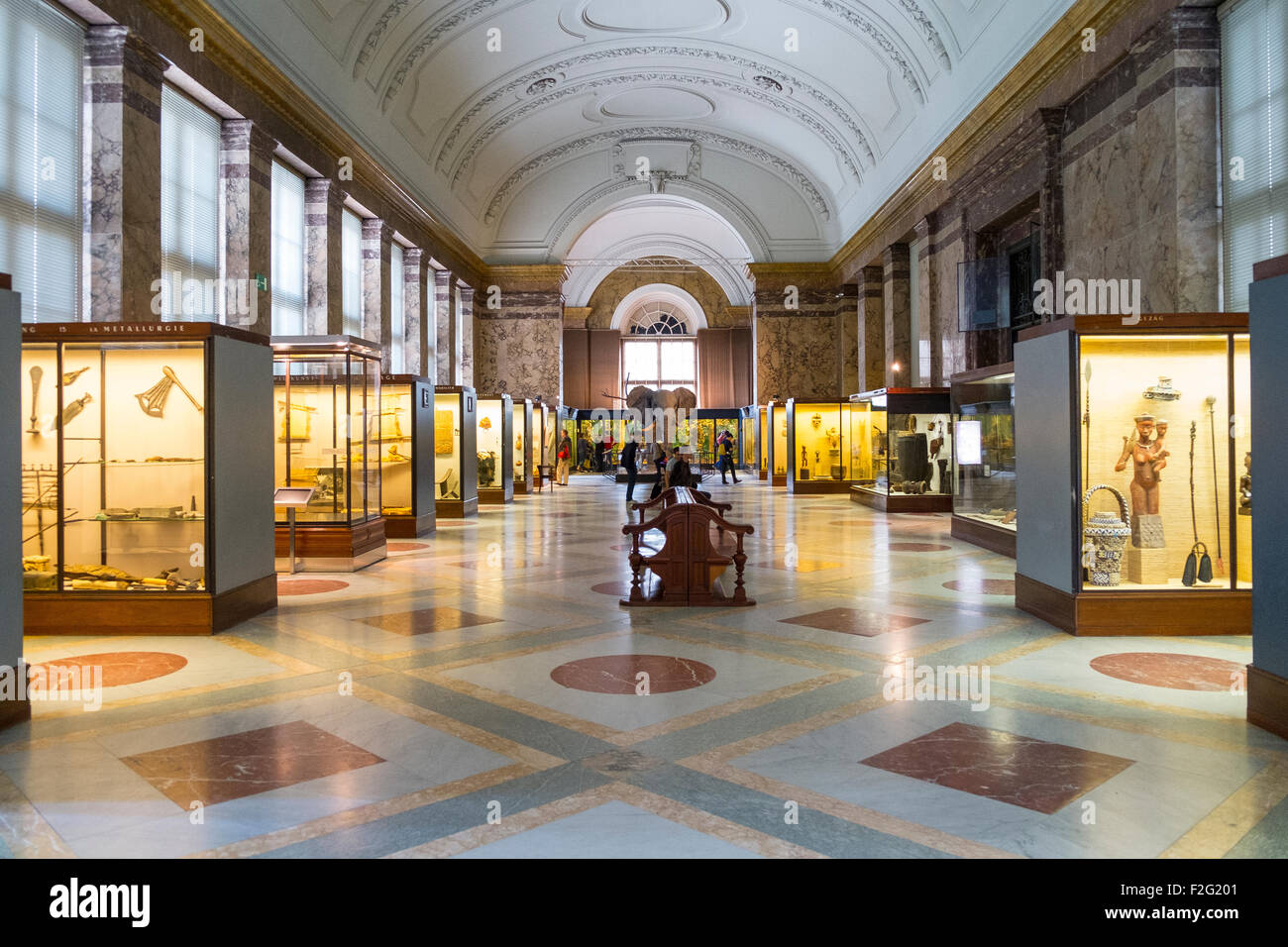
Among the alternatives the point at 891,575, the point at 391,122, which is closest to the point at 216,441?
the point at 891,575

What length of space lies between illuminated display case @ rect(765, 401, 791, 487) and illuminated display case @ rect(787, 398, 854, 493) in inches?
154

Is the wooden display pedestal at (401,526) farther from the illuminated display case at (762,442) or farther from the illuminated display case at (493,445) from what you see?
the illuminated display case at (762,442)

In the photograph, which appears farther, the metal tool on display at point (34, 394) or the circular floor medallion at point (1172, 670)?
the metal tool on display at point (34, 394)

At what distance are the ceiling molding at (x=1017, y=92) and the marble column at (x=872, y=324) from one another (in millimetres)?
3512

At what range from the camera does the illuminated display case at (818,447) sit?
72.0 ft

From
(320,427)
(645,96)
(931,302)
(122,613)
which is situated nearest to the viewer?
(122,613)

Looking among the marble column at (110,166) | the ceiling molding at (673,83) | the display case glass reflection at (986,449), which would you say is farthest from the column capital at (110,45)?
the ceiling molding at (673,83)

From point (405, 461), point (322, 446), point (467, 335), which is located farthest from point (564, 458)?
point (322, 446)

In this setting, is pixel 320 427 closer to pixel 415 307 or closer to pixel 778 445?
pixel 415 307

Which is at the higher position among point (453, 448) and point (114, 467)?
point (453, 448)

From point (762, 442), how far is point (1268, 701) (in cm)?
2676

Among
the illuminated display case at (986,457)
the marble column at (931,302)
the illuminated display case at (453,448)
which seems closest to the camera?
the illuminated display case at (986,457)

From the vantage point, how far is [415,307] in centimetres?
2330

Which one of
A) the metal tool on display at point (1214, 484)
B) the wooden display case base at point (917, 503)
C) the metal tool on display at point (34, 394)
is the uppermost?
the metal tool on display at point (34, 394)
